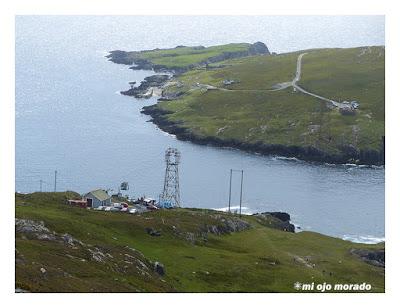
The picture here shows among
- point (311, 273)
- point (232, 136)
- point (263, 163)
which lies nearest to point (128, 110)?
point (232, 136)

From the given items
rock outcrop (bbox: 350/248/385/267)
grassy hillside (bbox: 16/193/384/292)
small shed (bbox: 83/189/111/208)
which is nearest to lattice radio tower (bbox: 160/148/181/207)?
small shed (bbox: 83/189/111/208)

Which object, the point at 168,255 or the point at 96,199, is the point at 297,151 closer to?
the point at 96,199

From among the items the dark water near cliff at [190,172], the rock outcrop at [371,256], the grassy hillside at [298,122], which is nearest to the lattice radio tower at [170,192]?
the dark water near cliff at [190,172]

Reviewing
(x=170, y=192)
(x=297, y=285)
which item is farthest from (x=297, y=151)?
(x=297, y=285)

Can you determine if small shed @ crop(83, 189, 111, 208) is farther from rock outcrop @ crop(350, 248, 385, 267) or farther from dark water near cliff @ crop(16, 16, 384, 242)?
rock outcrop @ crop(350, 248, 385, 267)
